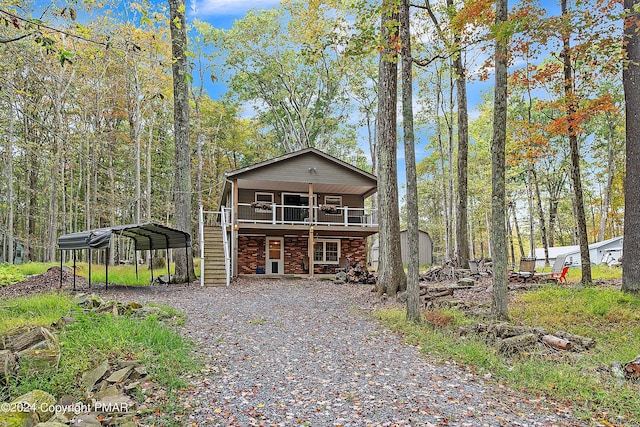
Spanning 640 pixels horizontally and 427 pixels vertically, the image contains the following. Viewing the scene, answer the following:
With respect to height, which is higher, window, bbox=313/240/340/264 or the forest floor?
window, bbox=313/240/340/264

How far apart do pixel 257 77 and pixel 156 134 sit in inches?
329

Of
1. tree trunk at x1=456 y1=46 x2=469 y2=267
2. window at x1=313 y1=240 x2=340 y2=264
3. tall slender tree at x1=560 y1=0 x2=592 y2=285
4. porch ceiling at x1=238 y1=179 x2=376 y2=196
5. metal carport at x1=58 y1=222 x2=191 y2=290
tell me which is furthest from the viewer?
window at x1=313 y1=240 x2=340 y2=264

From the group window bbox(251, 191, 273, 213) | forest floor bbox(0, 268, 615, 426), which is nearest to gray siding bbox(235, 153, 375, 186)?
window bbox(251, 191, 273, 213)

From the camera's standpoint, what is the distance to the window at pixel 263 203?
1750 cm

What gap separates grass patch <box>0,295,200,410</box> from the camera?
3852 millimetres

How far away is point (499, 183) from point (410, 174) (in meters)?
1.59

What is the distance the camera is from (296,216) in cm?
1916

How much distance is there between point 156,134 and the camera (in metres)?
27.5

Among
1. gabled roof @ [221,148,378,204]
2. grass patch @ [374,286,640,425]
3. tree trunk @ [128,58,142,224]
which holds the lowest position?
grass patch @ [374,286,640,425]

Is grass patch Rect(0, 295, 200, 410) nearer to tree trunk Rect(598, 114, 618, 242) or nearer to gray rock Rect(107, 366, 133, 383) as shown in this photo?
gray rock Rect(107, 366, 133, 383)

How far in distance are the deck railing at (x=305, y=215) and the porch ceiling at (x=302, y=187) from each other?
99cm

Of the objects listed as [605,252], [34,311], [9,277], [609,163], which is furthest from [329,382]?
[609,163]

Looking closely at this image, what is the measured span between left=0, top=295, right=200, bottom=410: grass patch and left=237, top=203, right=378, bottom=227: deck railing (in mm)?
11773

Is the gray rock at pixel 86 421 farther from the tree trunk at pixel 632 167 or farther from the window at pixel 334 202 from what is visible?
the window at pixel 334 202
